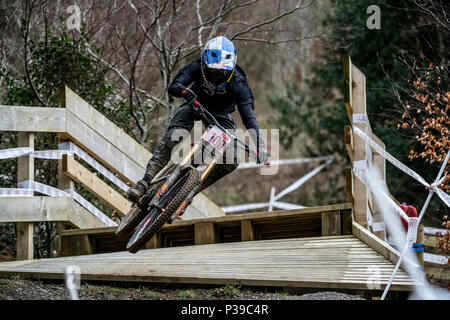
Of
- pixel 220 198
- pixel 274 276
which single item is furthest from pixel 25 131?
pixel 220 198

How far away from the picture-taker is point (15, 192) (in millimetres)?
7027

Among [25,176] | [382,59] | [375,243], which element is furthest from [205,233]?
[382,59]

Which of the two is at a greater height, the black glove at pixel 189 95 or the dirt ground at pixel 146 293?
the black glove at pixel 189 95

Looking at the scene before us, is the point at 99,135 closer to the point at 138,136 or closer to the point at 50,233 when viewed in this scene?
the point at 50,233

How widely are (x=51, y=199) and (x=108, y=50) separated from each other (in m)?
4.33

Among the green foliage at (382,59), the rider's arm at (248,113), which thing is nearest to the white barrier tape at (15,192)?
the rider's arm at (248,113)

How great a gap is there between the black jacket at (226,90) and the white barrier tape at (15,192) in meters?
2.29

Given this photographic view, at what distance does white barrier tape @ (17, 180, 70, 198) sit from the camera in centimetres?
712

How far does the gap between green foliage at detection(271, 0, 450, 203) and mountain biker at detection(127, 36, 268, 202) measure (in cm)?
543

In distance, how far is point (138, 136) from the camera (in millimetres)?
11141

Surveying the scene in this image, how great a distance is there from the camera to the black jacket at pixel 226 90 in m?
6.02

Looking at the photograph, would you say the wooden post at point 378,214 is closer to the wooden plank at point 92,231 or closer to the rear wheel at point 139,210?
the rear wheel at point 139,210

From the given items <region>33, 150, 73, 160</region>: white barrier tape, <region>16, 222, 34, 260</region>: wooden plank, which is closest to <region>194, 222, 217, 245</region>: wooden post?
<region>33, 150, 73, 160</region>: white barrier tape

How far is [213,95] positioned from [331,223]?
1.76 meters
